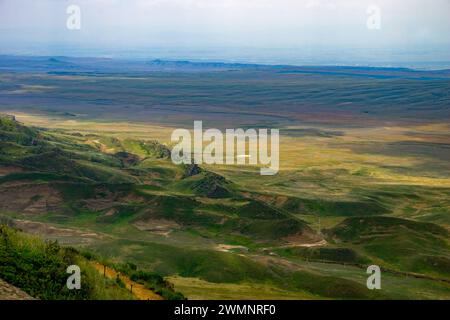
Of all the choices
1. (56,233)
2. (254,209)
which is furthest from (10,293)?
(254,209)

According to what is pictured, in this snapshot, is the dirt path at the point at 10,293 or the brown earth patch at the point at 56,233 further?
the brown earth patch at the point at 56,233

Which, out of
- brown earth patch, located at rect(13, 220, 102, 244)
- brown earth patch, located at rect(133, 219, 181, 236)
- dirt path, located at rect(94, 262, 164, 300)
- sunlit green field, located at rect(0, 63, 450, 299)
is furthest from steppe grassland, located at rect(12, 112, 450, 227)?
dirt path, located at rect(94, 262, 164, 300)

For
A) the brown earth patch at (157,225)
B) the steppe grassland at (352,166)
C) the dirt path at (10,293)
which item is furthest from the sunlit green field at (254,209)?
the dirt path at (10,293)

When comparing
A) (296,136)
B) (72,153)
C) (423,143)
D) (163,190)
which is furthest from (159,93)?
(163,190)

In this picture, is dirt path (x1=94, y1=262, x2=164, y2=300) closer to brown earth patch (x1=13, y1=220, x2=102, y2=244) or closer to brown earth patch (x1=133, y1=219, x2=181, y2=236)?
brown earth patch (x1=13, y1=220, x2=102, y2=244)

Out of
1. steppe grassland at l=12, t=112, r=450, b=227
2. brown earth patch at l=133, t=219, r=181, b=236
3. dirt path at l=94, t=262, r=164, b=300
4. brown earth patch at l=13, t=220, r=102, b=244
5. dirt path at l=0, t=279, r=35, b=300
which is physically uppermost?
dirt path at l=0, t=279, r=35, b=300

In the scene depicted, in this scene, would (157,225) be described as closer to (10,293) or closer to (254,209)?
(254,209)

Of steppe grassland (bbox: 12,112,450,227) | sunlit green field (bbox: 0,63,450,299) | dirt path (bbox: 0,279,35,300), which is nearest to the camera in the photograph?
dirt path (bbox: 0,279,35,300)

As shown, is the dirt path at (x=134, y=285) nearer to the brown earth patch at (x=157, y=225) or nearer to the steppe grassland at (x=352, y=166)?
the brown earth patch at (x=157, y=225)
